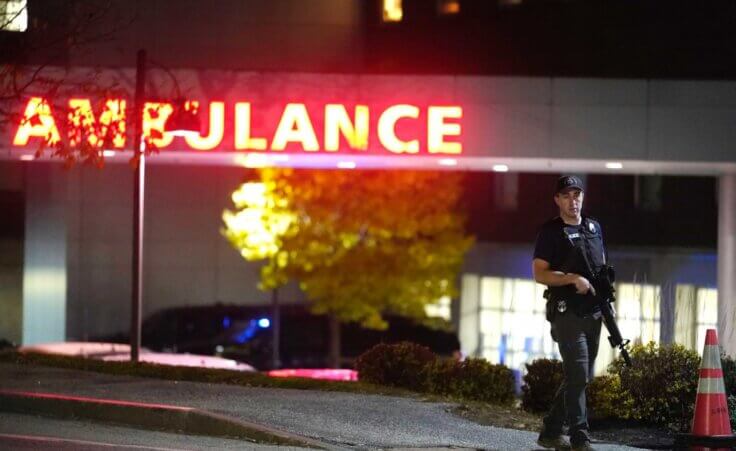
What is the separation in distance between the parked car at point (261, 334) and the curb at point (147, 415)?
58.6ft

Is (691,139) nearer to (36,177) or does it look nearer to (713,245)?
(713,245)

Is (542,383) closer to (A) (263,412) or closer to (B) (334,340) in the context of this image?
(A) (263,412)

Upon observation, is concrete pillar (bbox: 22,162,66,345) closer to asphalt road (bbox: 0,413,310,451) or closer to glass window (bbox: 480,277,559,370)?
glass window (bbox: 480,277,559,370)

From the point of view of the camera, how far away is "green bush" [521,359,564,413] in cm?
1166

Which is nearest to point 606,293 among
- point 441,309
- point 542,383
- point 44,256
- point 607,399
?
point 607,399

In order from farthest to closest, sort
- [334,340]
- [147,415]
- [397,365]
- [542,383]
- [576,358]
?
[334,340]
[397,365]
[542,383]
[147,415]
[576,358]

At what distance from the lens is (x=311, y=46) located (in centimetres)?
2050

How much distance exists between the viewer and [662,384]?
10070mm

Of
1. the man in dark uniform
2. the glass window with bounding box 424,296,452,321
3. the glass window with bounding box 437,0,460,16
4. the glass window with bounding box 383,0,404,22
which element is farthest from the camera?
the glass window with bounding box 424,296,452,321

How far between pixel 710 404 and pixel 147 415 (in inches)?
174

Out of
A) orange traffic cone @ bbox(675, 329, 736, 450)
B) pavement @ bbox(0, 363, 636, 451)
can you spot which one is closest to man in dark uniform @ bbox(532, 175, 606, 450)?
orange traffic cone @ bbox(675, 329, 736, 450)

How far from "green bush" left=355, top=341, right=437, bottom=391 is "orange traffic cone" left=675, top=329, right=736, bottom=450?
4.17 metres

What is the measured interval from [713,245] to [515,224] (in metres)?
5.42

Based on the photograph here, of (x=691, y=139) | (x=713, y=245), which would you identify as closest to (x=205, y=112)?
(x=691, y=139)
